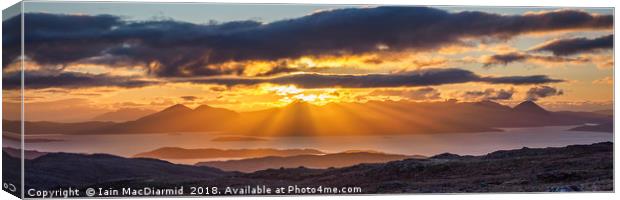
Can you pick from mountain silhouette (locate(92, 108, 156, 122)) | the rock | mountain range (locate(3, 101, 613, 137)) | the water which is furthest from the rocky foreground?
mountain silhouette (locate(92, 108, 156, 122))

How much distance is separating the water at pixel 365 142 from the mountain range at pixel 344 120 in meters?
0.11

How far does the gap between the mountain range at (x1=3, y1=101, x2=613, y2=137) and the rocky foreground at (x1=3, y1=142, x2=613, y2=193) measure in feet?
1.63

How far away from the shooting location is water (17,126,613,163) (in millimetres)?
24766

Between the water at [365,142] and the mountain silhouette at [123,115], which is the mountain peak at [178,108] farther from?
the water at [365,142]

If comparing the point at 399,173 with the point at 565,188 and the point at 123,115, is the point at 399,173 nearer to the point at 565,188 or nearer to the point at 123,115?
the point at 565,188

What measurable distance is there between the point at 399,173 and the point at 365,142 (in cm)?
79

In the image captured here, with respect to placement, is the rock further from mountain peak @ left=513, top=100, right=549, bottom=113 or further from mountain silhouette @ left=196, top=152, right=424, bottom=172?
mountain silhouette @ left=196, top=152, right=424, bottom=172

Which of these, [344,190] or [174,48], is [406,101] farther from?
[174,48]

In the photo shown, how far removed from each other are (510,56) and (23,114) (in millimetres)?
8281

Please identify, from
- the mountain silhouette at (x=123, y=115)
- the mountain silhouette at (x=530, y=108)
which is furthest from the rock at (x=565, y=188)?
the mountain silhouette at (x=123, y=115)

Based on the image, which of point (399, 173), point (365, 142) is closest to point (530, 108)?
point (399, 173)

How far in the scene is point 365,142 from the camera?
25.7 m

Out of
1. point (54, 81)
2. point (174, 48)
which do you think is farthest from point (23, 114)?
point (174, 48)

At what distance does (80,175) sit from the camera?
24656mm
